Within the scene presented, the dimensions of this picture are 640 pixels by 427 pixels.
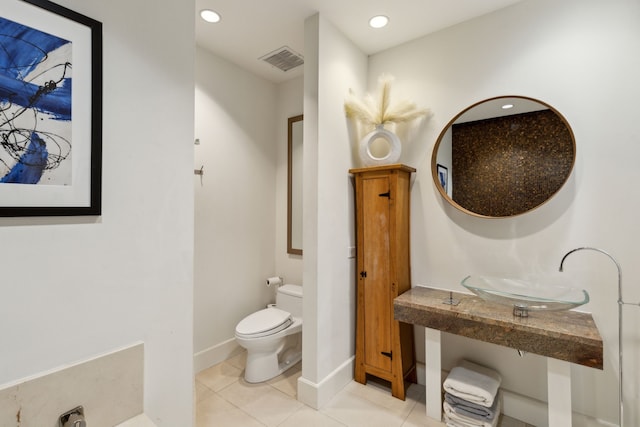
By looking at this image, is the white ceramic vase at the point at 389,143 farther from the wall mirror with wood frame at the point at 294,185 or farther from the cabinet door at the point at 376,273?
the wall mirror with wood frame at the point at 294,185

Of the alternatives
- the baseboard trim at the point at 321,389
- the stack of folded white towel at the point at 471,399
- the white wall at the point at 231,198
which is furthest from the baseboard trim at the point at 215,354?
the stack of folded white towel at the point at 471,399

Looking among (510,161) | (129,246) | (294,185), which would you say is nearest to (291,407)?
(129,246)

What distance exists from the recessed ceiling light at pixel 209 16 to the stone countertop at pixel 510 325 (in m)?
2.35

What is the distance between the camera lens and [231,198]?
9.07 feet

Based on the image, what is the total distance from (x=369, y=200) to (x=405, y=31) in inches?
52.6

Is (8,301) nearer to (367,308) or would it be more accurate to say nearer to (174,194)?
(174,194)

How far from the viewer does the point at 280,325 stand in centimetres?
239

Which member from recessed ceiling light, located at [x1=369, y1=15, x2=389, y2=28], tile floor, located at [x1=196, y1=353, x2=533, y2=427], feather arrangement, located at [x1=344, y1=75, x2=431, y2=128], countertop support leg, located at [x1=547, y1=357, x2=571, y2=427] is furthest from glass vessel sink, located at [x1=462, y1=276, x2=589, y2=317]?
recessed ceiling light, located at [x1=369, y1=15, x2=389, y2=28]

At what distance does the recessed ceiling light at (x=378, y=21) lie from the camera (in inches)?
82.4

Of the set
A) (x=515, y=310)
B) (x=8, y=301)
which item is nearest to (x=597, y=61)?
(x=515, y=310)

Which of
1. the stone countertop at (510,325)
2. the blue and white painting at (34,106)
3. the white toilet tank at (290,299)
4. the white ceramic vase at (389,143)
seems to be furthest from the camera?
the white toilet tank at (290,299)

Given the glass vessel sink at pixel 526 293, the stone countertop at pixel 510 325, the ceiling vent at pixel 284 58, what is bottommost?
the stone countertop at pixel 510 325

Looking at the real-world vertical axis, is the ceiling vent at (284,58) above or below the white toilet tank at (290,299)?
above

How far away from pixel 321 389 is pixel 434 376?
0.76 m
